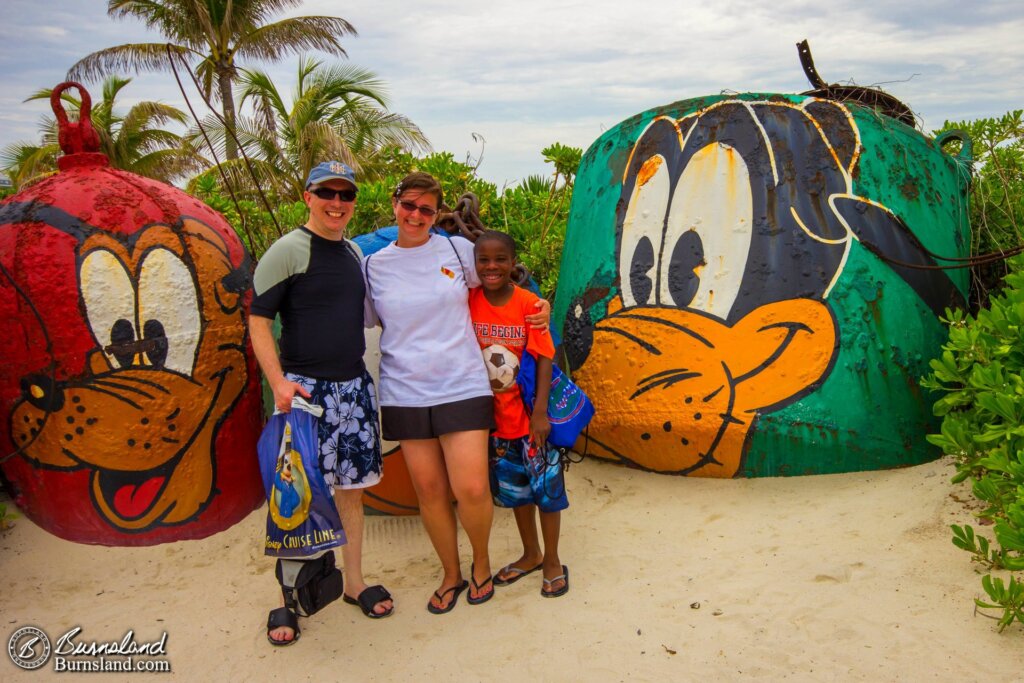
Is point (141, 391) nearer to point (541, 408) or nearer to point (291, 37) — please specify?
point (541, 408)

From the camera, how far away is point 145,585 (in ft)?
11.9

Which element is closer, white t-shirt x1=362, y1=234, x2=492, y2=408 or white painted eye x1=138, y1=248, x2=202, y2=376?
white t-shirt x1=362, y1=234, x2=492, y2=408

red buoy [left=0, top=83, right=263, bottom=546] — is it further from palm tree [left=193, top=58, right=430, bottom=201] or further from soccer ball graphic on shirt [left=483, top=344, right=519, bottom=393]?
palm tree [left=193, top=58, right=430, bottom=201]

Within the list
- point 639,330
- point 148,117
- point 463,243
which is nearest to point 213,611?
point 463,243

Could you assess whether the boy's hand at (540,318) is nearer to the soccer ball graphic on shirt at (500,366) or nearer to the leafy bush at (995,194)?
the soccer ball graphic on shirt at (500,366)

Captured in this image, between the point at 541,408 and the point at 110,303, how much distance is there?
2134 millimetres

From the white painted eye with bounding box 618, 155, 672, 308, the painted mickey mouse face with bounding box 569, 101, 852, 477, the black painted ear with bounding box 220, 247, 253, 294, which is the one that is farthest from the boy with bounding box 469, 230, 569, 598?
the black painted ear with bounding box 220, 247, 253, 294

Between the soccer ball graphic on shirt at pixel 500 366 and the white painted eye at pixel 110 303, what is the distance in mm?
1787

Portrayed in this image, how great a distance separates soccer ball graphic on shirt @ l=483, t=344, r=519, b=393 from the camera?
10.4ft

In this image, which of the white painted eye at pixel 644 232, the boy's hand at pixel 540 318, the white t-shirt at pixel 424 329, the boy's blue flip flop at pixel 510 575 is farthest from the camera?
the white painted eye at pixel 644 232

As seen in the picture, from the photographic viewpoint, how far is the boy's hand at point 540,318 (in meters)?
3.16

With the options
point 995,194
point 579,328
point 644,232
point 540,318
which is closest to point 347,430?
point 540,318

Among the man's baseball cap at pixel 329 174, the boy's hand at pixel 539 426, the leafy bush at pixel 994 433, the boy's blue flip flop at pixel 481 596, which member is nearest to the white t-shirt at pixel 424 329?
the boy's hand at pixel 539 426

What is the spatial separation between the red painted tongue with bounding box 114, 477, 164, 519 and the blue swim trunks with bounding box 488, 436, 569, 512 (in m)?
1.71
